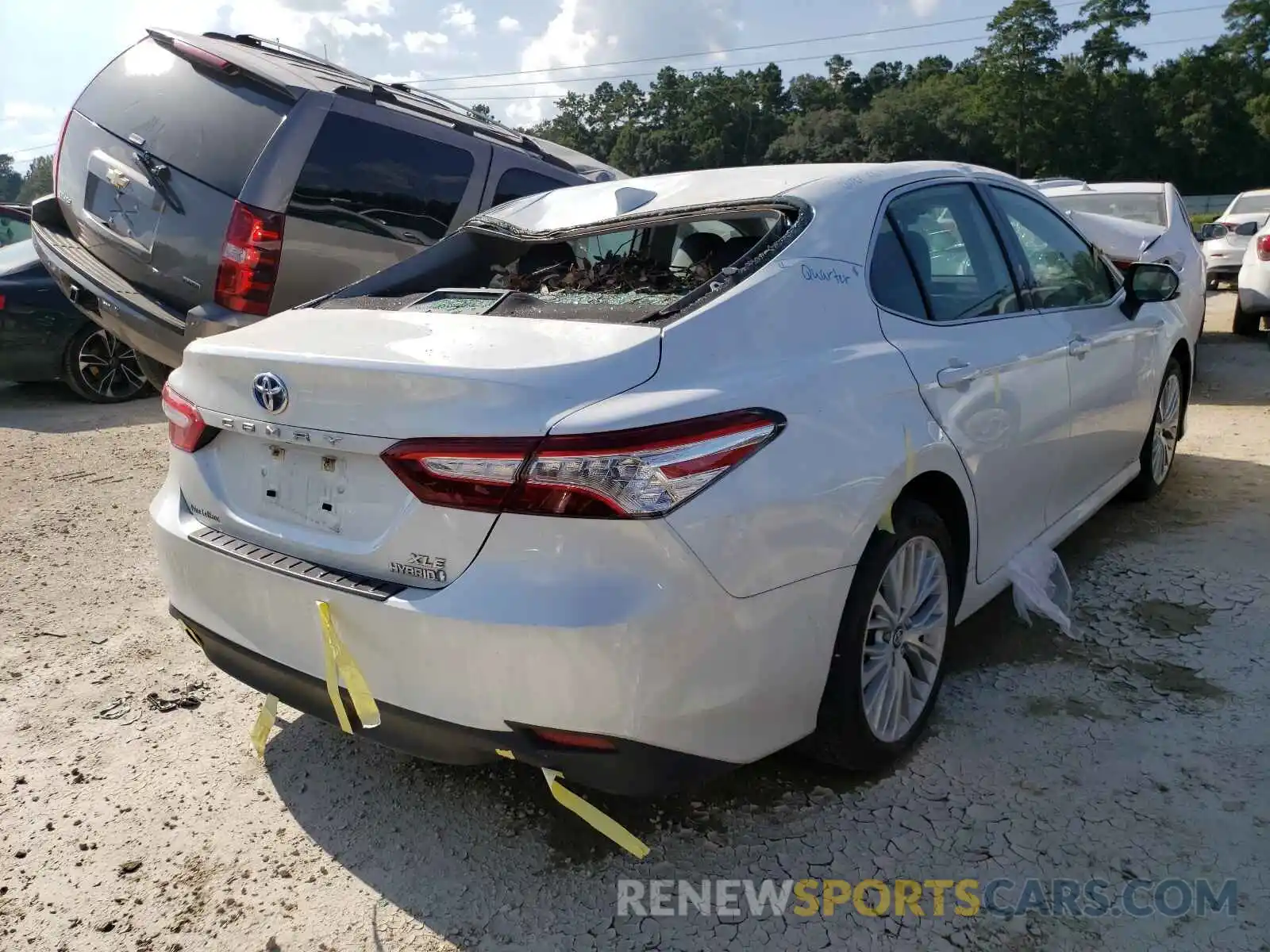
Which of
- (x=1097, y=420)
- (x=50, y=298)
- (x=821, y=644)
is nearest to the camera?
(x=821, y=644)

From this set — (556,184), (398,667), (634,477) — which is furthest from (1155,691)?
(556,184)

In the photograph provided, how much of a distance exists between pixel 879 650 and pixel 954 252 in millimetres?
1360

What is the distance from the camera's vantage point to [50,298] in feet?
25.3

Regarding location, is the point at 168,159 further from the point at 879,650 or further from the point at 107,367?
the point at 879,650

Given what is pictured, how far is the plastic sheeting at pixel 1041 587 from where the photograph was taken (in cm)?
344

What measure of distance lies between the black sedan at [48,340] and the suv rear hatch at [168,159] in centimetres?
254

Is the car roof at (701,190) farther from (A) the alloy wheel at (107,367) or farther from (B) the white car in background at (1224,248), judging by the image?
(B) the white car in background at (1224,248)

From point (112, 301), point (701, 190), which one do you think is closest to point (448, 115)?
point (112, 301)

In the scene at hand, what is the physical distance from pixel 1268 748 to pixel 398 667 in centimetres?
243

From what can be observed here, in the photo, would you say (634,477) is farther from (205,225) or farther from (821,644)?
(205,225)

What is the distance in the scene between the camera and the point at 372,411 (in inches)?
85.2

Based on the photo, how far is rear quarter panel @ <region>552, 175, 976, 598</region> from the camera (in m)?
2.04

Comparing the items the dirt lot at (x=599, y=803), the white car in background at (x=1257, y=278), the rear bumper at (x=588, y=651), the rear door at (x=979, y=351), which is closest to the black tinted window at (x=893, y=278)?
the rear door at (x=979, y=351)

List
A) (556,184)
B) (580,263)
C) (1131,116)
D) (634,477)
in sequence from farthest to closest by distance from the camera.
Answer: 1. (1131,116)
2. (556,184)
3. (580,263)
4. (634,477)
